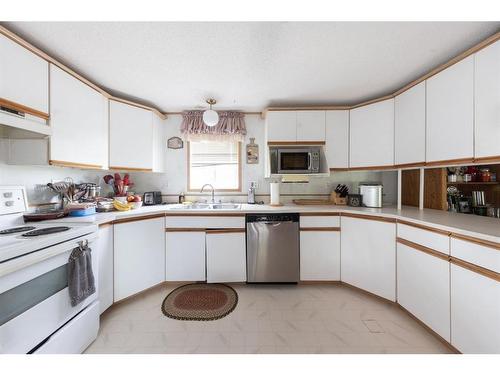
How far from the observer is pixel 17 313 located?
981mm

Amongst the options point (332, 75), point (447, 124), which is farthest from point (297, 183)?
point (447, 124)

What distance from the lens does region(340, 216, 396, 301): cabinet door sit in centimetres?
181

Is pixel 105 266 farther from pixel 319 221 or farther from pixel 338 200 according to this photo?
pixel 338 200

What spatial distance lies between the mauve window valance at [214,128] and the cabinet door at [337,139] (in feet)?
3.74

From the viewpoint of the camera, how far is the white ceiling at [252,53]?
1.27 metres

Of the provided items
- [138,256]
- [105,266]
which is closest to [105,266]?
[105,266]

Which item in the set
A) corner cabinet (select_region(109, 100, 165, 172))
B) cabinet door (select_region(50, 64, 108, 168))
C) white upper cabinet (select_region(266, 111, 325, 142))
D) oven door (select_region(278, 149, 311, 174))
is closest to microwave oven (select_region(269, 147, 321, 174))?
oven door (select_region(278, 149, 311, 174))

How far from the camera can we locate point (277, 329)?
1558mm

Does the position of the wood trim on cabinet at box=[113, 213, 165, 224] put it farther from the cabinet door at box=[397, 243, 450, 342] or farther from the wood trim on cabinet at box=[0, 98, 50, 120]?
the cabinet door at box=[397, 243, 450, 342]

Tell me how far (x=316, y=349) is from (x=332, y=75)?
2.33m

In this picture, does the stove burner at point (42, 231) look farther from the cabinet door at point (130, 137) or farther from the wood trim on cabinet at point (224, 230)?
the wood trim on cabinet at point (224, 230)

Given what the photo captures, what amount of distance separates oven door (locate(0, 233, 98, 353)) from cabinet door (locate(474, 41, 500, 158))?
2896mm

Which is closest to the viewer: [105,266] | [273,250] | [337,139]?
[105,266]

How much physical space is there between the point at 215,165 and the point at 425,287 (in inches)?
101
